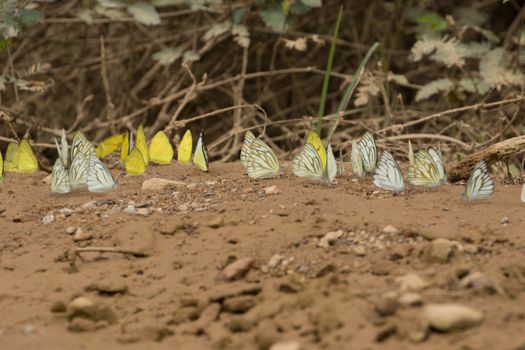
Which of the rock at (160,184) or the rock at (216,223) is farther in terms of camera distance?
the rock at (160,184)

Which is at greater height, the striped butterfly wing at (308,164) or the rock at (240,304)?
the striped butterfly wing at (308,164)

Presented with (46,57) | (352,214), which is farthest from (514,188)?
(46,57)

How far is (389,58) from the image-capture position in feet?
26.3

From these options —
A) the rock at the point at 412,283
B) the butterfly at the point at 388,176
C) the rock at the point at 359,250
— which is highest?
the butterfly at the point at 388,176

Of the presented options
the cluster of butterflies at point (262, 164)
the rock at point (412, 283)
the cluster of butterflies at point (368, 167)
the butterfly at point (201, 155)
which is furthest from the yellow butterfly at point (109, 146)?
the rock at point (412, 283)

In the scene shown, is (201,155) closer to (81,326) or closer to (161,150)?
(161,150)

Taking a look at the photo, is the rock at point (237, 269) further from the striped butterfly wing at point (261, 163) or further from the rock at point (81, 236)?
the striped butterfly wing at point (261, 163)

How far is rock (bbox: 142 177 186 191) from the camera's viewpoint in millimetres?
4133

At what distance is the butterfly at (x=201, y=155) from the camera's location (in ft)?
14.5

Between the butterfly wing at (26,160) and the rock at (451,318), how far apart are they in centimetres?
298

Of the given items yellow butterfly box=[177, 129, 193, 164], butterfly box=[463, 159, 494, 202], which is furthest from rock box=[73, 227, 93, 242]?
butterfly box=[463, 159, 494, 202]

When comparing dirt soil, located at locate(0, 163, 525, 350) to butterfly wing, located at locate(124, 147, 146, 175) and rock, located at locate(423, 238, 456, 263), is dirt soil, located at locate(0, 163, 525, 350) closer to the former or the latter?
rock, located at locate(423, 238, 456, 263)

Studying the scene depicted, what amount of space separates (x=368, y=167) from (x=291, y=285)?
149 cm

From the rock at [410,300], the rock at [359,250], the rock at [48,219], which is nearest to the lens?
the rock at [410,300]
